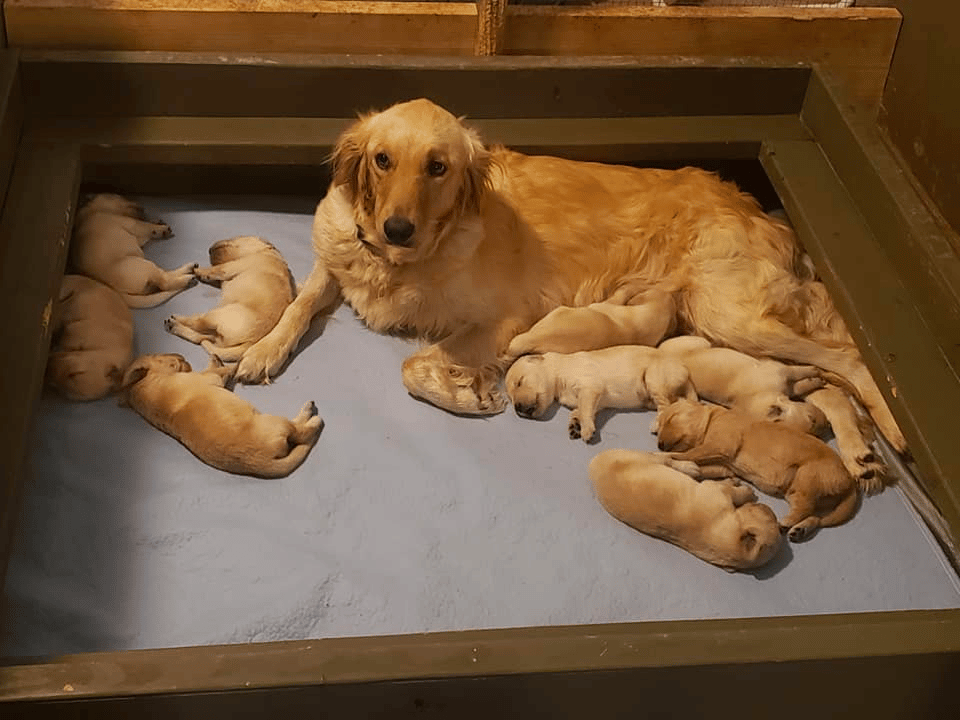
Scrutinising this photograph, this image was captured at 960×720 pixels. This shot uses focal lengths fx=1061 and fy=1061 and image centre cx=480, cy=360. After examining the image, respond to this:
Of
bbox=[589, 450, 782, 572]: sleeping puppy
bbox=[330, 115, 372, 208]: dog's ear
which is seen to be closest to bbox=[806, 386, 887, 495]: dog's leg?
bbox=[589, 450, 782, 572]: sleeping puppy

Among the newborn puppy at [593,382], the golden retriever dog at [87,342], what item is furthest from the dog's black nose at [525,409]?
the golden retriever dog at [87,342]

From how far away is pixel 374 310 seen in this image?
92.1 inches

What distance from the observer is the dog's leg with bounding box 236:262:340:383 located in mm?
2207

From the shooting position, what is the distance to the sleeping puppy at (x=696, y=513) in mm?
1886

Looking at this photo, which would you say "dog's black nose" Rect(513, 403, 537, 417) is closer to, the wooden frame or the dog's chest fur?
the dog's chest fur

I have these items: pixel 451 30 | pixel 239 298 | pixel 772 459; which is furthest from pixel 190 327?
pixel 772 459

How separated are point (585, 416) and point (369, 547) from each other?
524 mm

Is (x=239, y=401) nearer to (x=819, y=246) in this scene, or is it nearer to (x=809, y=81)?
(x=819, y=246)

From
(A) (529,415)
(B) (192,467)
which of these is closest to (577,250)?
(A) (529,415)

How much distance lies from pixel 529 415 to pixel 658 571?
0.44 m

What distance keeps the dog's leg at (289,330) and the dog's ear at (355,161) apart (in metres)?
0.25

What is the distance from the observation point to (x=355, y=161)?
216 cm

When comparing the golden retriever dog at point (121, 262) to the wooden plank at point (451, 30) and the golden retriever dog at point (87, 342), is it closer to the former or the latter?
the golden retriever dog at point (87, 342)

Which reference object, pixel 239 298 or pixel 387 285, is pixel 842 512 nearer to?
pixel 387 285
